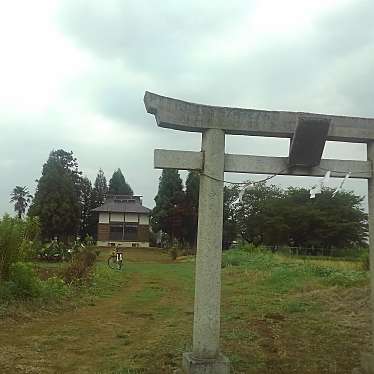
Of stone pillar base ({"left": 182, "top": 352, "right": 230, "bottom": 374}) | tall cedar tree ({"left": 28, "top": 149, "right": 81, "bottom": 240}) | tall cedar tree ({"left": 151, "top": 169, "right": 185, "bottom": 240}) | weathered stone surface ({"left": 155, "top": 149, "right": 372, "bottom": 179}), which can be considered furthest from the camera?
tall cedar tree ({"left": 151, "top": 169, "right": 185, "bottom": 240})

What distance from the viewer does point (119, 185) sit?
213ft

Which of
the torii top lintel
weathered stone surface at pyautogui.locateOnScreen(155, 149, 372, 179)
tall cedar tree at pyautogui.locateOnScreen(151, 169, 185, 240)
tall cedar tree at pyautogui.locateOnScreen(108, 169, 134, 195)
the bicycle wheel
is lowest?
the bicycle wheel

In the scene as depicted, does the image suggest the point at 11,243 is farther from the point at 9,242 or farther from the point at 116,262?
the point at 116,262

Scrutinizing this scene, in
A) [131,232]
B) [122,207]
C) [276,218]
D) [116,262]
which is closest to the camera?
[116,262]

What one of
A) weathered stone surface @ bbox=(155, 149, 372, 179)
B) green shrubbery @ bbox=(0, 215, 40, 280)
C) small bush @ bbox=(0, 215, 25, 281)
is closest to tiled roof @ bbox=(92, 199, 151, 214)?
green shrubbery @ bbox=(0, 215, 40, 280)

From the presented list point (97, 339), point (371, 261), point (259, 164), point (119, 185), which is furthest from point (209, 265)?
point (119, 185)

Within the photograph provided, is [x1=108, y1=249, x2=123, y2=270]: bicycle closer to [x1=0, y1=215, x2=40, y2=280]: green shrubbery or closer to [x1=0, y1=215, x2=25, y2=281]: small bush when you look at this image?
[x1=0, y1=215, x2=40, y2=280]: green shrubbery

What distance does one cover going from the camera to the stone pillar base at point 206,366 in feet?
18.9

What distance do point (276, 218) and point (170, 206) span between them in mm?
10951

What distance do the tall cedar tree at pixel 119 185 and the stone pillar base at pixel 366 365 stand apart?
193 feet

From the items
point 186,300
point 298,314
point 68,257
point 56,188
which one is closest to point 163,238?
point 56,188

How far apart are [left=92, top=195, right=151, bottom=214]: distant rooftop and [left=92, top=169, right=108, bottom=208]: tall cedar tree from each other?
13.7 ft

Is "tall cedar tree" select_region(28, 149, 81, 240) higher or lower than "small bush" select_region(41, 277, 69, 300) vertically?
higher

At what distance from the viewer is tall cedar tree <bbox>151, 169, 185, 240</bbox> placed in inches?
1865
